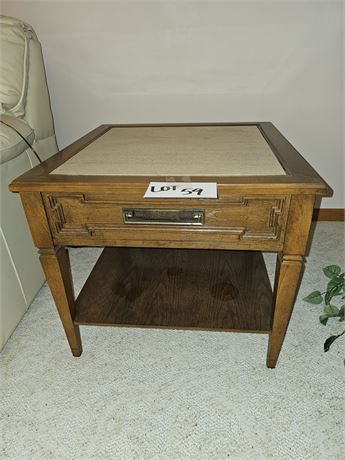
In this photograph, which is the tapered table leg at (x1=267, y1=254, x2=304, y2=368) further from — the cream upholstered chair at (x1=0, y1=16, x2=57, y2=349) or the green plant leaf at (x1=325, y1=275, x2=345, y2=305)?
the cream upholstered chair at (x1=0, y1=16, x2=57, y2=349)

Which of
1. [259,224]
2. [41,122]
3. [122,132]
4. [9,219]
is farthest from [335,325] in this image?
[41,122]

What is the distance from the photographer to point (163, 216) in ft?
2.26

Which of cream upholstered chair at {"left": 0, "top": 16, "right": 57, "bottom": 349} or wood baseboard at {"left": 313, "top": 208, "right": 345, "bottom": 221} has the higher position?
cream upholstered chair at {"left": 0, "top": 16, "right": 57, "bottom": 349}

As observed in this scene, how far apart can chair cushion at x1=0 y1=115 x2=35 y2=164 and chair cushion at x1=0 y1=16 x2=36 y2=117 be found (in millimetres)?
72

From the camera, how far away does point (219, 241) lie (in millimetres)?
705

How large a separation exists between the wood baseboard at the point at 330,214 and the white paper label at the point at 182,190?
112 centimetres

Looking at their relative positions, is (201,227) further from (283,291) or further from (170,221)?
(283,291)

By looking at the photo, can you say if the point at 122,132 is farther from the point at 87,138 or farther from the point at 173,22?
the point at 173,22

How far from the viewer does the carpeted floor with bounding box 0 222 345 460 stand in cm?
72

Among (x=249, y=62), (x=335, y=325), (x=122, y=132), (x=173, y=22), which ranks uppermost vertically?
(x=173, y=22)

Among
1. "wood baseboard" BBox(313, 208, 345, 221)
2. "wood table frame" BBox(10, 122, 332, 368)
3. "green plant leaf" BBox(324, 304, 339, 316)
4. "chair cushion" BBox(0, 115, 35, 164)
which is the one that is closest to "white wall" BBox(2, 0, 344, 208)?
"wood baseboard" BBox(313, 208, 345, 221)

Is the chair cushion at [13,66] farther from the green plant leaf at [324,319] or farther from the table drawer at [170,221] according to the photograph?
the green plant leaf at [324,319]

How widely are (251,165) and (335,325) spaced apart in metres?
0.64

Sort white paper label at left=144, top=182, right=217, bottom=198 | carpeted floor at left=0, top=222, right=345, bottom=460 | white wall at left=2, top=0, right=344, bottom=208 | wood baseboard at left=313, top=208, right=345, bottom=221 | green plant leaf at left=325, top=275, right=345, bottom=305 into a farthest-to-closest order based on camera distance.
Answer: wood baseboard at left=313, top=208, right=345, bottom=221
white wall at left=2, top=0, right=344, bottom=208
green plant leaf at left=325, top=275, right=345, bottom=305
carpeted floor at left=0, top=222, right=345, bottom=460
white paper label at left=144, top=182, right=217, bottom=198
